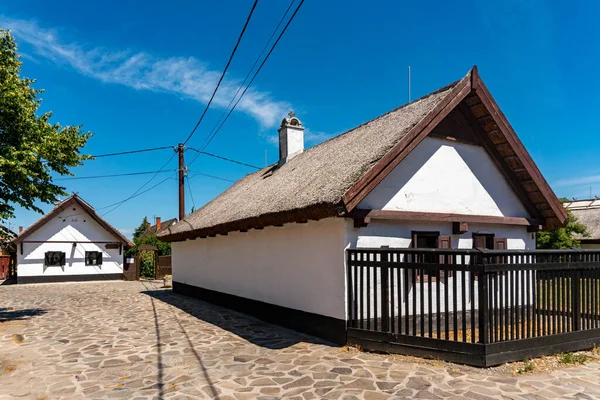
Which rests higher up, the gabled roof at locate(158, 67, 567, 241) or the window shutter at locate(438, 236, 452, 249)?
the gabled roof at locate(158, 67, 567, 241)

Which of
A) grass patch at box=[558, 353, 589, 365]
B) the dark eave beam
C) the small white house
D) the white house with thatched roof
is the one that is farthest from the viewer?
the small white house

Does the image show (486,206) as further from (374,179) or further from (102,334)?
(102,334)

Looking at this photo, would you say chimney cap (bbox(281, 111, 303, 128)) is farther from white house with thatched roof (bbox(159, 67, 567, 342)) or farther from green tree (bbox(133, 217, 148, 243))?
green tree (bbox(133, 217, 148, 243))

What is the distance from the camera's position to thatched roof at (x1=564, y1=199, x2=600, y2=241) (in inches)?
1156

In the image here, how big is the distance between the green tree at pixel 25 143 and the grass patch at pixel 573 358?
1198 cm

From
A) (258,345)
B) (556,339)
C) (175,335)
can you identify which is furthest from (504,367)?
(175,335)

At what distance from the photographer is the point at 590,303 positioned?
297 inches

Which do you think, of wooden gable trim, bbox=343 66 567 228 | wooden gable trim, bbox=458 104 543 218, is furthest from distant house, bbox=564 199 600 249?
wooden gable trim, bbox=343 66 567 228

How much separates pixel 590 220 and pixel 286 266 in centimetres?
3029

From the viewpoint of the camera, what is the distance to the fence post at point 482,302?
626 cm

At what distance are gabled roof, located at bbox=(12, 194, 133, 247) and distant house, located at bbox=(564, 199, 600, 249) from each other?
102 ft

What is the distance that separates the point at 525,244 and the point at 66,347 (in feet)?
34.9

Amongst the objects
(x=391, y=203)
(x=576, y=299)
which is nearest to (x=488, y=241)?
(x=576, y=299)

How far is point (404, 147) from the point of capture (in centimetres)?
785
